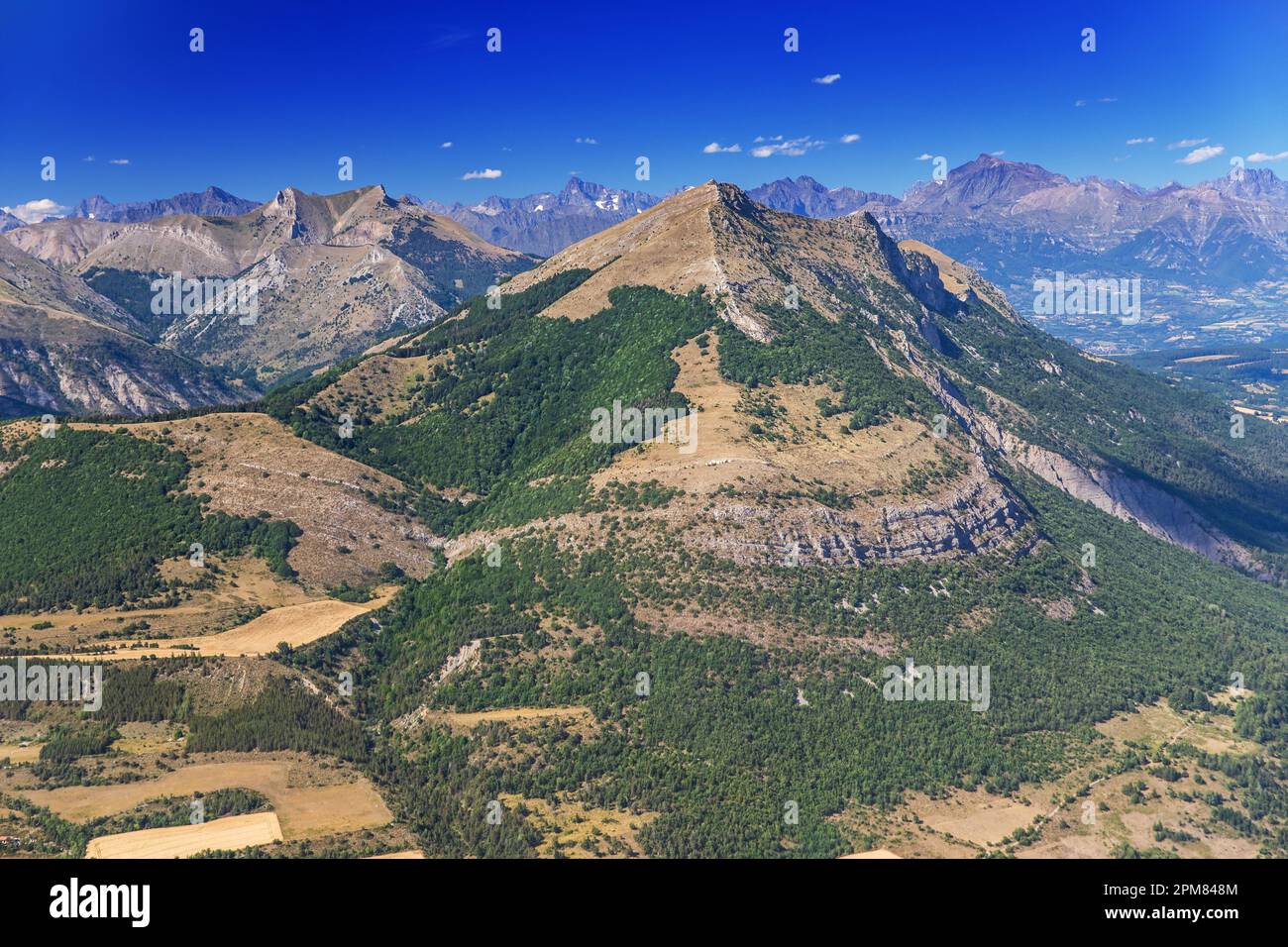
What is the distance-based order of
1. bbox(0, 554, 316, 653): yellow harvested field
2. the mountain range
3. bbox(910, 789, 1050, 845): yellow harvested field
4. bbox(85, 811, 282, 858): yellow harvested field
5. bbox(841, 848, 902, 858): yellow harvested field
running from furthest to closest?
bbox(0, 554, 316, 653): yellow harvested field, the mountain range, bbox(910, 789, 1050, 845): yellow harvested field, bbox(85, 811, 282, 858): yellow harvested field, bbox(841, 848, 902, 858): yellow harvested field

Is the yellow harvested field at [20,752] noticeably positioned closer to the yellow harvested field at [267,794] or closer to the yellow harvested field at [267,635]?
the yellow harvested field at [267,794]

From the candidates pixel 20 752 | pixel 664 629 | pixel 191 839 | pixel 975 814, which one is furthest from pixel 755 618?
pixel 20 752

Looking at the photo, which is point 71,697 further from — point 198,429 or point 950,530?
point 950,530

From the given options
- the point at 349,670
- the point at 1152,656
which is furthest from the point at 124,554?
the point at 1152,656

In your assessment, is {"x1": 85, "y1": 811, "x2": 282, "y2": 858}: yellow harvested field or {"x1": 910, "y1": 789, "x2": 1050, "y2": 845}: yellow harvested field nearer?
{"x1": 85, "y1": 811, "x2": 282, "y2": 858}: yellow harvested field

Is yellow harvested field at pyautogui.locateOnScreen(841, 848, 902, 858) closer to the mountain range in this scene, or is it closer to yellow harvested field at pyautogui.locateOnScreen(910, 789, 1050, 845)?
the mountain range

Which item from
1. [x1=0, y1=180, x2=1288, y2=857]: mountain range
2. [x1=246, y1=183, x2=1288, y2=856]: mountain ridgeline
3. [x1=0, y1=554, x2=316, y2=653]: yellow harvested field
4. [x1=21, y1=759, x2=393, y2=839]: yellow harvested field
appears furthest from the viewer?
[x1=0, y1=554, x2=316, y2=653]: yellow harvested field

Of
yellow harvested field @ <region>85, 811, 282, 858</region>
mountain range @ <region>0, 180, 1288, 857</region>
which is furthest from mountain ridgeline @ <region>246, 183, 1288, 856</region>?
yellow harvested field @ <region>85, 811, 282, 858</region>

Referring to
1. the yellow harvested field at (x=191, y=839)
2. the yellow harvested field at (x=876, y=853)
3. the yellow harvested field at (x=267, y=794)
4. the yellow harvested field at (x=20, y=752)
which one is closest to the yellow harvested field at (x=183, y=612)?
the yellow harvested field at (x=20, y=752)
